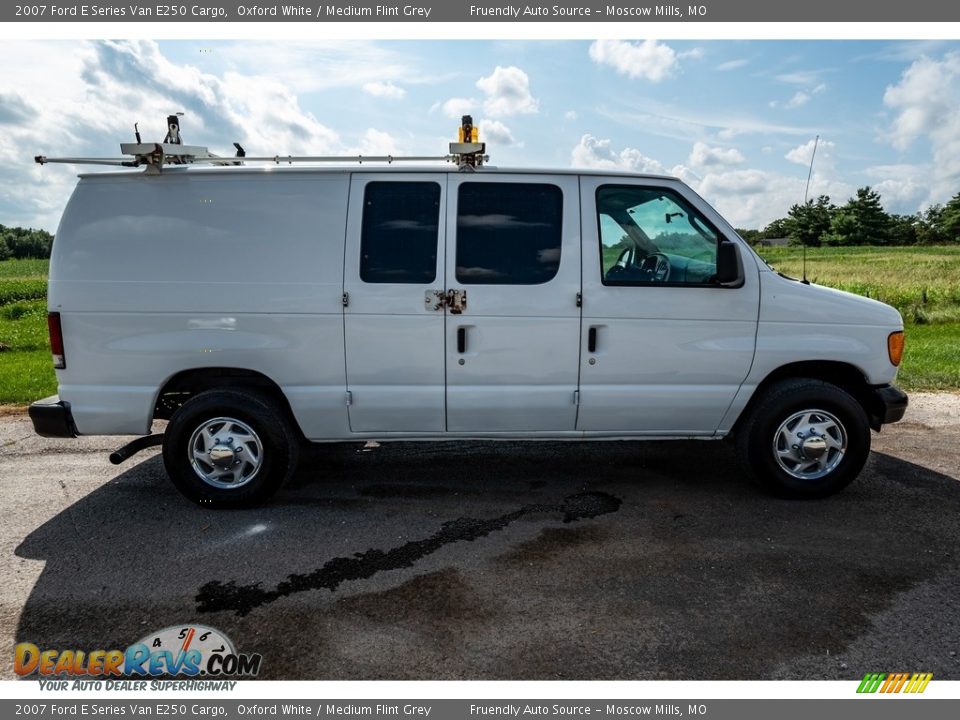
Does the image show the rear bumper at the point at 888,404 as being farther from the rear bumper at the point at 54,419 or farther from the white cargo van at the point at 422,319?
the rear bumper at the point at 54,419

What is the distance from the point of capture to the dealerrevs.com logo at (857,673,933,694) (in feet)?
8.87

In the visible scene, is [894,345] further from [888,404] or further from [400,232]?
[400,232]

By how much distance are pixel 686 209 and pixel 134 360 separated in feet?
12.8

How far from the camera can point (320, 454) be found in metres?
5.79

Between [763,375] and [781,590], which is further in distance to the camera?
[763,375]

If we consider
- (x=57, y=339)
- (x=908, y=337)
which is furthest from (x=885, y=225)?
(x=57, y=339)

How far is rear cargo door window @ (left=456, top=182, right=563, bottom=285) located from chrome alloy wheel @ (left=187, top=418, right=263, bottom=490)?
1.85 metres

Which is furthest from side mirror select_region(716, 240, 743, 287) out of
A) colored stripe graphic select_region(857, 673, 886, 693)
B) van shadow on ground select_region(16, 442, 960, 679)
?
colored stripe graphic select_region(857, 673, 886, 693)

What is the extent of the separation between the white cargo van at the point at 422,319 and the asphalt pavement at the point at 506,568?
19.4 inches

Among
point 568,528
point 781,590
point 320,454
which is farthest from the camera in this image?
point 320,454

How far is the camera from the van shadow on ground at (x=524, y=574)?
2.90m

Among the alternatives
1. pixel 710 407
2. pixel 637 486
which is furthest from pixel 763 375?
pixel 637 486
